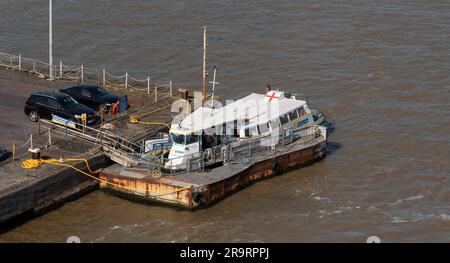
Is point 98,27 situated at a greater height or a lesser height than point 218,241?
greater

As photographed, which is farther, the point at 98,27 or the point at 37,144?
the point at 98,27

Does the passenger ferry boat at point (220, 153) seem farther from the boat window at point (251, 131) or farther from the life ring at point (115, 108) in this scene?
the life ring at point (115, 108)

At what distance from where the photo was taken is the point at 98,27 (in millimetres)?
64188

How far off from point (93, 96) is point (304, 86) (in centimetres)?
1426

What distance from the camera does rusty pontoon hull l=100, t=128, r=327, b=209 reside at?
124ft

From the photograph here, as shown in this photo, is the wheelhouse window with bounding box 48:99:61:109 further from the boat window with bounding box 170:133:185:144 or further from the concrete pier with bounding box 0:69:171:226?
the boat window with bounding box 170:133:185:144

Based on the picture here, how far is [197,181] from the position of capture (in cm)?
3831

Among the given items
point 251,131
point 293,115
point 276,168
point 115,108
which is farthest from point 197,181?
point 115,108

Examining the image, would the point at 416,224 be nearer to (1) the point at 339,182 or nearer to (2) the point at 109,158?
(1) the point at 339,182

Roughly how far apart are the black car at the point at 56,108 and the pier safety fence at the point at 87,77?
217 inches

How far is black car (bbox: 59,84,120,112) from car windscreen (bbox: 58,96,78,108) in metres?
1.59

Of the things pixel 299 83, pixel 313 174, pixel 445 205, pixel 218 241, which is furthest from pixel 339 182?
pixel 299 83

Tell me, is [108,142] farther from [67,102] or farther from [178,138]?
[67,102]
